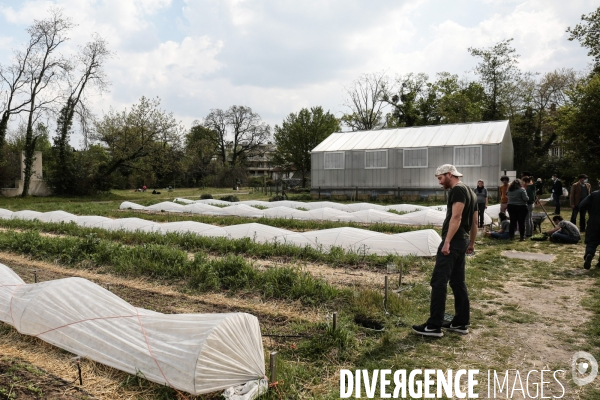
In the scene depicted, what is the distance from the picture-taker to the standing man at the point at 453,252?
14.0ft

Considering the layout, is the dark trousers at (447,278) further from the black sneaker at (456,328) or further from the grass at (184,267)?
the grass at (184,267)

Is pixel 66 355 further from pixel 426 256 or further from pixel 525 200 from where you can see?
pixel 525 200

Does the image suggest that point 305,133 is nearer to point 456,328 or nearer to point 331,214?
point 331,214

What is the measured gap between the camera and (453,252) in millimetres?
4309

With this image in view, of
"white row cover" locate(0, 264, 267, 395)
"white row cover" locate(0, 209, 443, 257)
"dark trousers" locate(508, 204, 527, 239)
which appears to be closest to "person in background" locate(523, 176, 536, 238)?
"dark trousers" locate(508, 204, 527, 239)

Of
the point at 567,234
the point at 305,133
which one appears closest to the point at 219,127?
the point at 305,133

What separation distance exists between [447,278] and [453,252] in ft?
0.91

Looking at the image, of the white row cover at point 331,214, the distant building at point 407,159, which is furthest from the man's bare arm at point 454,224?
the distant building at point 407,159

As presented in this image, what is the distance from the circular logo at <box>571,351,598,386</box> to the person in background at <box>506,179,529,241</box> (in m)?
6.57

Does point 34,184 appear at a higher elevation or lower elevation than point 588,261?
higher

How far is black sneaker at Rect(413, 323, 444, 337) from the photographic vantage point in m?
4.35

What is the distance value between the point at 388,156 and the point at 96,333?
78.9ft

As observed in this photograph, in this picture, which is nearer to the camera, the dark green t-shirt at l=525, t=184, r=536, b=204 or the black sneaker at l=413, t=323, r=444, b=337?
the black sneaker at l=413, t=323, r=444, b=337

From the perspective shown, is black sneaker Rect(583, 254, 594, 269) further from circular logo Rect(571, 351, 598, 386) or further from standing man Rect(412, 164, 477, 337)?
standing man Rect(412, 164, 477, 337)
